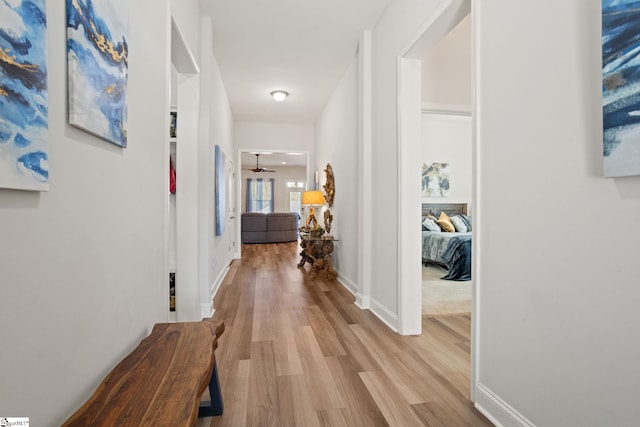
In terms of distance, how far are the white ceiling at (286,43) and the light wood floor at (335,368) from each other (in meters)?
2.84

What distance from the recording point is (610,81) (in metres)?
1.00

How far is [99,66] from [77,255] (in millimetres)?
621

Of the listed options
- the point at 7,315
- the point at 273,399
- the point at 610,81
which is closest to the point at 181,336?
the point at 273,399

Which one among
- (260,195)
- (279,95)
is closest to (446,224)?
(279,95)

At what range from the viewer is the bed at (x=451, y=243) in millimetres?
4465

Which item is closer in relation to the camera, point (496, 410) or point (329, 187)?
point (496, 410)

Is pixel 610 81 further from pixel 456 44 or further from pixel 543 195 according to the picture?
pixel 456 44

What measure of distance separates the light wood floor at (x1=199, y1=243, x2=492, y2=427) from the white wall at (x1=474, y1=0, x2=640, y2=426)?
1.16 ft

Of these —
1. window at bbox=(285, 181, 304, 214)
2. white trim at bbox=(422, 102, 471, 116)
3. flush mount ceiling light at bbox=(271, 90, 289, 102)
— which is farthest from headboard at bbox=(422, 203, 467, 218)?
window at bbox=(285, 181, 304, 214)

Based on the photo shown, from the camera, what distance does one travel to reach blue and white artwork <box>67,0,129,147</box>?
0.94 meters

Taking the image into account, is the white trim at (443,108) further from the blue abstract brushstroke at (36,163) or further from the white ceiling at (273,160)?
the white ceiling at (273,160)

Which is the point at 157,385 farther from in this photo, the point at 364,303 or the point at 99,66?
the point at 364,303

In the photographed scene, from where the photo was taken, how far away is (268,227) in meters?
9.45

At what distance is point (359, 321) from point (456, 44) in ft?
10.7
